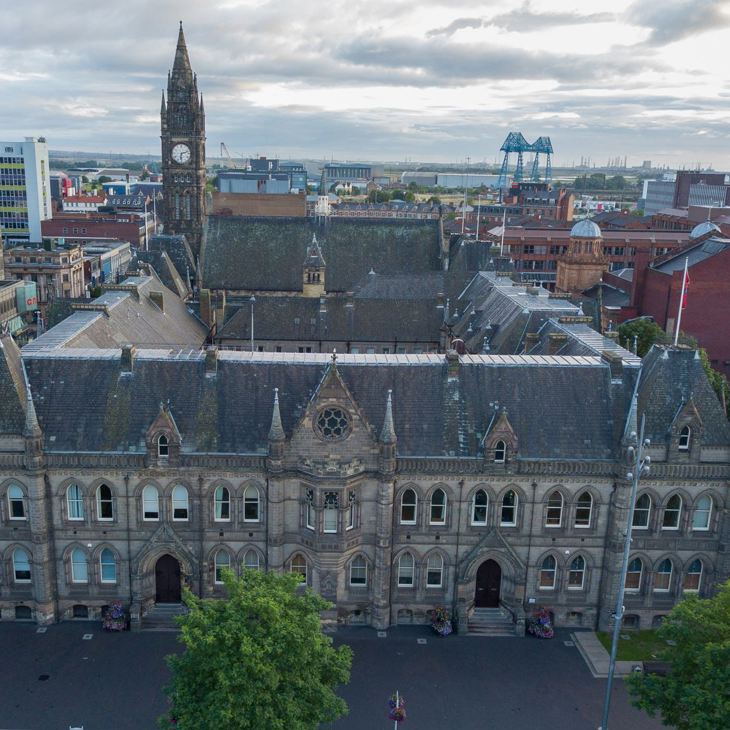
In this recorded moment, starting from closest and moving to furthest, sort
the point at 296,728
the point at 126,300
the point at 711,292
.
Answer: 1. the point at 296,728
2. the point at 126,300
3. the point at 711,292

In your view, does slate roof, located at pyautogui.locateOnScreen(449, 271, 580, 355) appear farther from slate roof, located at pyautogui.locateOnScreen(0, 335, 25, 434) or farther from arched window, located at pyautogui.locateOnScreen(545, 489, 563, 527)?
slate roof, located at pyautogui.locateOnScreen(0, 335, 25, 434)

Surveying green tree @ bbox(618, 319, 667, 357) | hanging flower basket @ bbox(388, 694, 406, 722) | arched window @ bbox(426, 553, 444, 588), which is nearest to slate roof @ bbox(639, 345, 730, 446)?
arched window @ bbox(426, 553, 444, 588)

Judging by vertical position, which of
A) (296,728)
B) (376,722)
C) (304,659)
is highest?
(304,659)

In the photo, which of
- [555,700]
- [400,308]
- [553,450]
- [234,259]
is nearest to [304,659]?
[555,700]

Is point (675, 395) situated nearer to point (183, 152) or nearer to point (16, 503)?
point (16, 503)

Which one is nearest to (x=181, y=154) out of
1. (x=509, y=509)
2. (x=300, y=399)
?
(x=300, y=399)

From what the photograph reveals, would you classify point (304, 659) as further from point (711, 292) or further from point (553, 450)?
point (711, 292)
